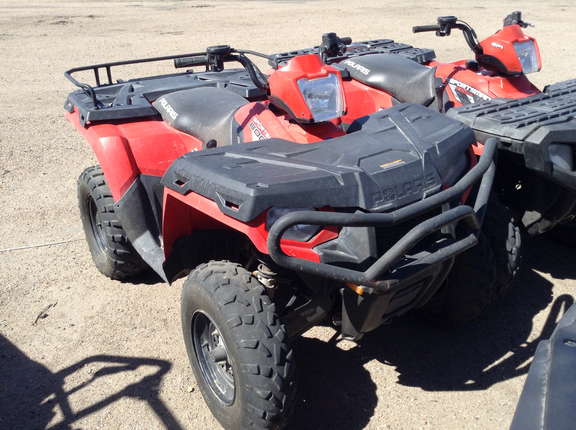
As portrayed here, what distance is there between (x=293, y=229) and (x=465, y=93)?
94.7 inches

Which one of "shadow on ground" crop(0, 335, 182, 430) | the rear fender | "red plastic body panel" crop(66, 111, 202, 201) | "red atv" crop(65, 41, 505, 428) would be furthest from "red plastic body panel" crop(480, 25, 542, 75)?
"shadow on ground" crop(0, 335, 182, 430)

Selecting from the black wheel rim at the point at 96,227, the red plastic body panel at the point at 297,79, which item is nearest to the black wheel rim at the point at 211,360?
the red plastic body panel at the point at 297,79

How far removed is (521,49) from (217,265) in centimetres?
286

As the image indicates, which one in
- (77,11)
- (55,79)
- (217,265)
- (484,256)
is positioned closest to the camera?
(217,265)

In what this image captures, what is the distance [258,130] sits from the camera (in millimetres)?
3045

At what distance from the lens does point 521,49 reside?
4.05 m

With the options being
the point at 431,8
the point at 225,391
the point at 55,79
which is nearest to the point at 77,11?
the point at 55,79

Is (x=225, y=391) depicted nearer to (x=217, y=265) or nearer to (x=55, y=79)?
(x=217, y=265)

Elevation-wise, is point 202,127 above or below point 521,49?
below

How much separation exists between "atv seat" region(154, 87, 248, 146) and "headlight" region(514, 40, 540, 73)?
2030mm

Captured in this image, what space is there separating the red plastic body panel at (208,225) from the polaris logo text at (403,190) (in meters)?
0.22

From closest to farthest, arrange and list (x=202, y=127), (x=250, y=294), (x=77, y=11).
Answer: (x=250, y=294)
(x=202, y=127)
(x=77, y=11)

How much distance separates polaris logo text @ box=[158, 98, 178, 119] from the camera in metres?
3.68

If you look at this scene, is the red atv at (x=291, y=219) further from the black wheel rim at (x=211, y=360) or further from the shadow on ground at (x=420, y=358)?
the shadow on ground at (x=420, y=358)
